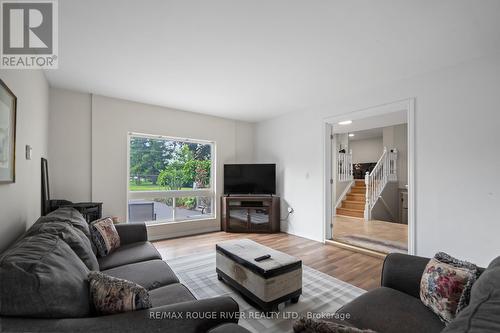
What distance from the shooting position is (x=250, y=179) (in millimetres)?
5039

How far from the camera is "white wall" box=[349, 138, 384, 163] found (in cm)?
883

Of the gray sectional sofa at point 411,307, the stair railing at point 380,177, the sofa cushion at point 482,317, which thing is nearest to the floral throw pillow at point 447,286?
the gray sectional sofa at point 411,307

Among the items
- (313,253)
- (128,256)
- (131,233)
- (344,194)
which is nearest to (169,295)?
(128,256)

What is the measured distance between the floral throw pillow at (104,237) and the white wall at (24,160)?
1.78 ft

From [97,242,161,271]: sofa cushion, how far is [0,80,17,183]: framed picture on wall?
38.3 inches

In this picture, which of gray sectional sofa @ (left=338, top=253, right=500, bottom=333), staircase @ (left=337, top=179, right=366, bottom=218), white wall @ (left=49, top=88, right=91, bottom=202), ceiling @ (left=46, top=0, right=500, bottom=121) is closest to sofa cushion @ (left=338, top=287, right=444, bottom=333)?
gray sectional sofa @ (left=338, top=253, right=500, bottom=333)

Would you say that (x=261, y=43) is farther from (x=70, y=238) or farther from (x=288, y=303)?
(x=288, y=303)

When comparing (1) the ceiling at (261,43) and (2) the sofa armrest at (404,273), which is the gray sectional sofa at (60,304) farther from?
(1) the ceiling at (261,43)

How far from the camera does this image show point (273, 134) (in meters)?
5.26

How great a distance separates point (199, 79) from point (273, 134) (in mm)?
2532

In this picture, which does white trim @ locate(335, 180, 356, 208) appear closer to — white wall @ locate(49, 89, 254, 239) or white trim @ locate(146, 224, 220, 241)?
white trim @ locate(146, 224, 220, 241)

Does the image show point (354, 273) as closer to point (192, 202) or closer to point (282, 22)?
point (282, 22)

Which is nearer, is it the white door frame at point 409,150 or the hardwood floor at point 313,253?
the hardwood floor at point 313,253

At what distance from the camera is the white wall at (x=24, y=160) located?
1.63 meters
